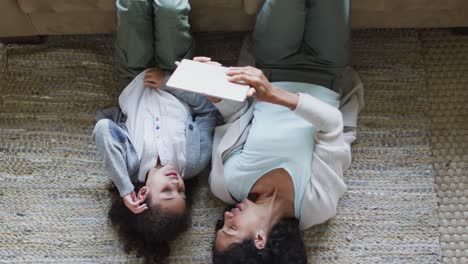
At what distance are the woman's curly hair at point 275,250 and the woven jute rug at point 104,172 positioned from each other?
0.13 m

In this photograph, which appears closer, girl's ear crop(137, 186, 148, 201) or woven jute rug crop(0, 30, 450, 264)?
girl's ear crop(137, 186, 148, 201)

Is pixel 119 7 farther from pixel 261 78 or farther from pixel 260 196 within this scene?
pixel 260 196

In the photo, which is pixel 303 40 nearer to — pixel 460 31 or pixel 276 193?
pixel 276 193

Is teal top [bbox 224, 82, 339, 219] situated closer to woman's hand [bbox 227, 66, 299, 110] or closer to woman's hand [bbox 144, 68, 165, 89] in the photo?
woman's hand [bbox 227, 66, 299, 110]

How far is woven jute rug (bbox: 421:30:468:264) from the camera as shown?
4.97 feet

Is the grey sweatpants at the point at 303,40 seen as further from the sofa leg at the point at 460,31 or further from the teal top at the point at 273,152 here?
the sofa leg at the point at 460,31

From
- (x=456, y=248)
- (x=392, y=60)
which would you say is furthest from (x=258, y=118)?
(x=456, y=248)

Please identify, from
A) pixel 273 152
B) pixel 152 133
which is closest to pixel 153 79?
pixel 152 133

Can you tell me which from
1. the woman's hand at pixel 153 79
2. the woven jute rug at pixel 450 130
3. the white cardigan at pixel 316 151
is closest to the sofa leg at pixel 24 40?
the woman's hand at pixel 153 79

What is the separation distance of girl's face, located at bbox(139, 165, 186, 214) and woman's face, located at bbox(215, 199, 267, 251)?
123 mm

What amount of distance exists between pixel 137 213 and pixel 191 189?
8.8 inches

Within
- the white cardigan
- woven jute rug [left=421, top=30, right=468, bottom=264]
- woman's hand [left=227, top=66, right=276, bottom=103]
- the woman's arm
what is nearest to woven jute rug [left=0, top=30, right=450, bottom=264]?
woven jute rug [left=421, top=30, right=468, bottom=264]

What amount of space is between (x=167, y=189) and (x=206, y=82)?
0.96 ft

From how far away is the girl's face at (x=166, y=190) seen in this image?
1.36 meters
